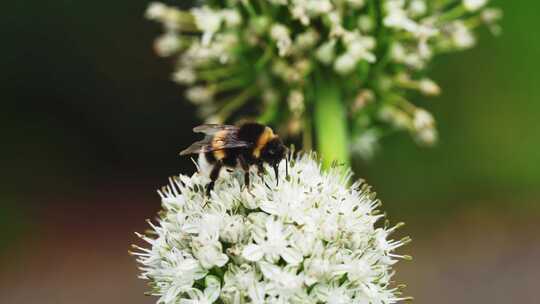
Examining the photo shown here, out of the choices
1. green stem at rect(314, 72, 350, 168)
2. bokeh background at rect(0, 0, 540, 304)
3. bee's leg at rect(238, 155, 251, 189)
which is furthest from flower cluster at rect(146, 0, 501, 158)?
bokeh background at rect(0, 0, 540, 304)

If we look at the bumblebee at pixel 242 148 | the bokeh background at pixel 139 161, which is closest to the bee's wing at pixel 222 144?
the bumblebee at pixel 242 148

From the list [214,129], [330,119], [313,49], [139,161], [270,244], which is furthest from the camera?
[139,161]

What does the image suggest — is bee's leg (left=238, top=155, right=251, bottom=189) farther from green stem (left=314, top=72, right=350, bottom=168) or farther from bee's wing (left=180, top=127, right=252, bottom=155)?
green stem (left=314, top=72, right=350, bottom=168)

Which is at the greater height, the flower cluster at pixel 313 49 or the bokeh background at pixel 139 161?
the bokeh background at pixel 139 161

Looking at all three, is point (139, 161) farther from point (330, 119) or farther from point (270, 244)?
point (270, 244)

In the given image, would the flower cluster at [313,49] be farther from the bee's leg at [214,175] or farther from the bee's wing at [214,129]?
the bee's leg at [214,175]

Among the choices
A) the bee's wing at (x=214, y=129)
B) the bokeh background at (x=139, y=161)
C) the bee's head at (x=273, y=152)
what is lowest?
the bee's head at (x=273, y=152)

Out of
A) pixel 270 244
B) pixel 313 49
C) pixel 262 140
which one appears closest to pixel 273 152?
pixel 262 140
